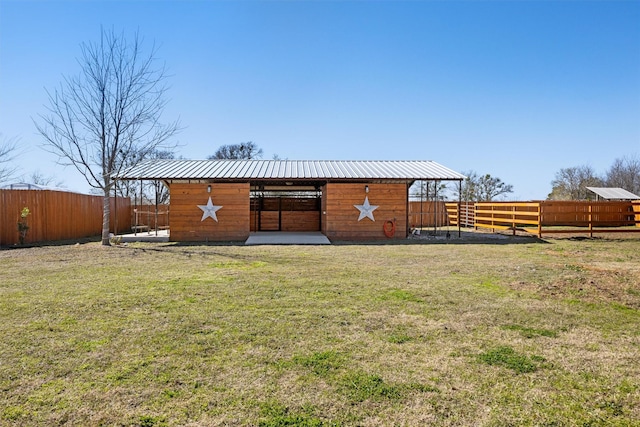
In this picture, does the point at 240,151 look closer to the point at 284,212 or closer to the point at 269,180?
the point at 284,212

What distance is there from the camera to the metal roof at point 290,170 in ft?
45.6

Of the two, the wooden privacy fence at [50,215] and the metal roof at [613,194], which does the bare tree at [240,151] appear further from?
the metal roof at [613,194]

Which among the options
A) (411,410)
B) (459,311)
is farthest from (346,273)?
(411,410)

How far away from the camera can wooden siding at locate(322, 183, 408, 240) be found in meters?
14.0

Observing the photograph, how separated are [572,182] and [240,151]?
1352 inches

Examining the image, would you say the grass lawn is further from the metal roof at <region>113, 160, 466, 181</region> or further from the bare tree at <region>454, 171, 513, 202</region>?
the bare tree at <region>454, 171, 513, 202</region>

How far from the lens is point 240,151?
3822 cm

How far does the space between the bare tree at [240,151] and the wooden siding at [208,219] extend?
980 inches

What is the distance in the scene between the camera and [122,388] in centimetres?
250

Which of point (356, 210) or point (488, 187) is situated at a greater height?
point (488, 187)

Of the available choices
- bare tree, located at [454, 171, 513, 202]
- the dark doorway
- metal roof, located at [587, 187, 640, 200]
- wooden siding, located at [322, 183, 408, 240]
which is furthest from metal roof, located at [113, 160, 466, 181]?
metal roof, located at [587, 187, 640, 200]

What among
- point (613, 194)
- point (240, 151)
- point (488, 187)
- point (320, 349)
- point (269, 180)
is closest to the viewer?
point (320, 349)

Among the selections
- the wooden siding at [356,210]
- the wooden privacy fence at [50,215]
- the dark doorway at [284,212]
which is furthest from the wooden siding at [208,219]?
the dark doorway at [284,212]

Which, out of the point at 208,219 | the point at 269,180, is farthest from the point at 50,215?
the point at 269,180
